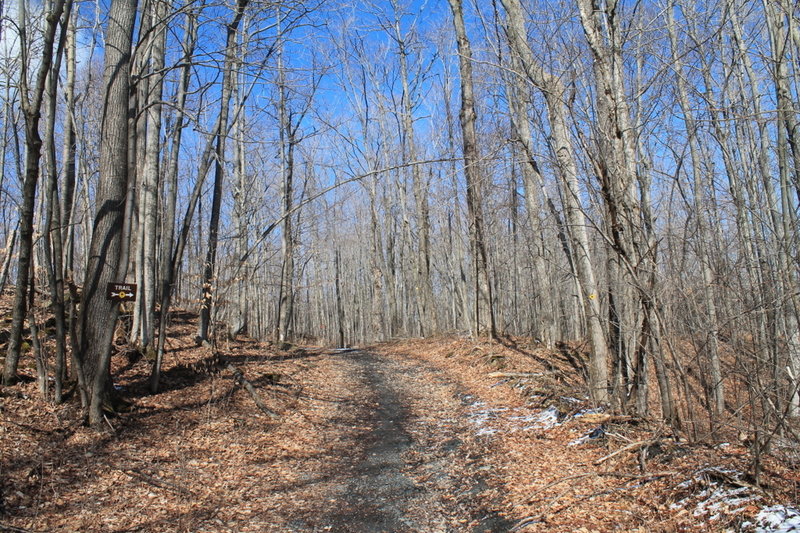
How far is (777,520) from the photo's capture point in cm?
306

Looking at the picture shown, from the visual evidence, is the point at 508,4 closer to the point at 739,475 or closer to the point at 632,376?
the point at 632,376

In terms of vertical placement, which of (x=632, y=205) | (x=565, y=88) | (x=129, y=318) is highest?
(x=565, y=88)

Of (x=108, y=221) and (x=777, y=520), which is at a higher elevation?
(x=108, y=221)

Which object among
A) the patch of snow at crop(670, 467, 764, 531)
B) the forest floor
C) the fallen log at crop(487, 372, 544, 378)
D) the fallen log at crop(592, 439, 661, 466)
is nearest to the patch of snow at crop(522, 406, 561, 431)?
the forest floor

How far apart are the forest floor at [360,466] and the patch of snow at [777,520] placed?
0.01m

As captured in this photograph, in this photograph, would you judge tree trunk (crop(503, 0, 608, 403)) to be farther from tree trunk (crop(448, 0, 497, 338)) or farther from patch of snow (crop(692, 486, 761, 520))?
tree trunk (crop(448, 0, 497, 338))

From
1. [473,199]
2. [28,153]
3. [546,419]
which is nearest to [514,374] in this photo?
[546,419]

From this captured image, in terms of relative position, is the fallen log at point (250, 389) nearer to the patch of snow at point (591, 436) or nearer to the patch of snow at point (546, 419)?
the patch of snow at point (546, 419)

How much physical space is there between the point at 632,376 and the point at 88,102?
61.4 ft

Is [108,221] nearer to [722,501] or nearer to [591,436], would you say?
→ [591,436]

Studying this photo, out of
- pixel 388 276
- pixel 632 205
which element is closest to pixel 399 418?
pixel 632 205

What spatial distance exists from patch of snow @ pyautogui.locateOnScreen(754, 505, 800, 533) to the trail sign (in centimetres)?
617

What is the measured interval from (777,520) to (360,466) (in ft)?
12.9

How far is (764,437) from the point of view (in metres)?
3.60
